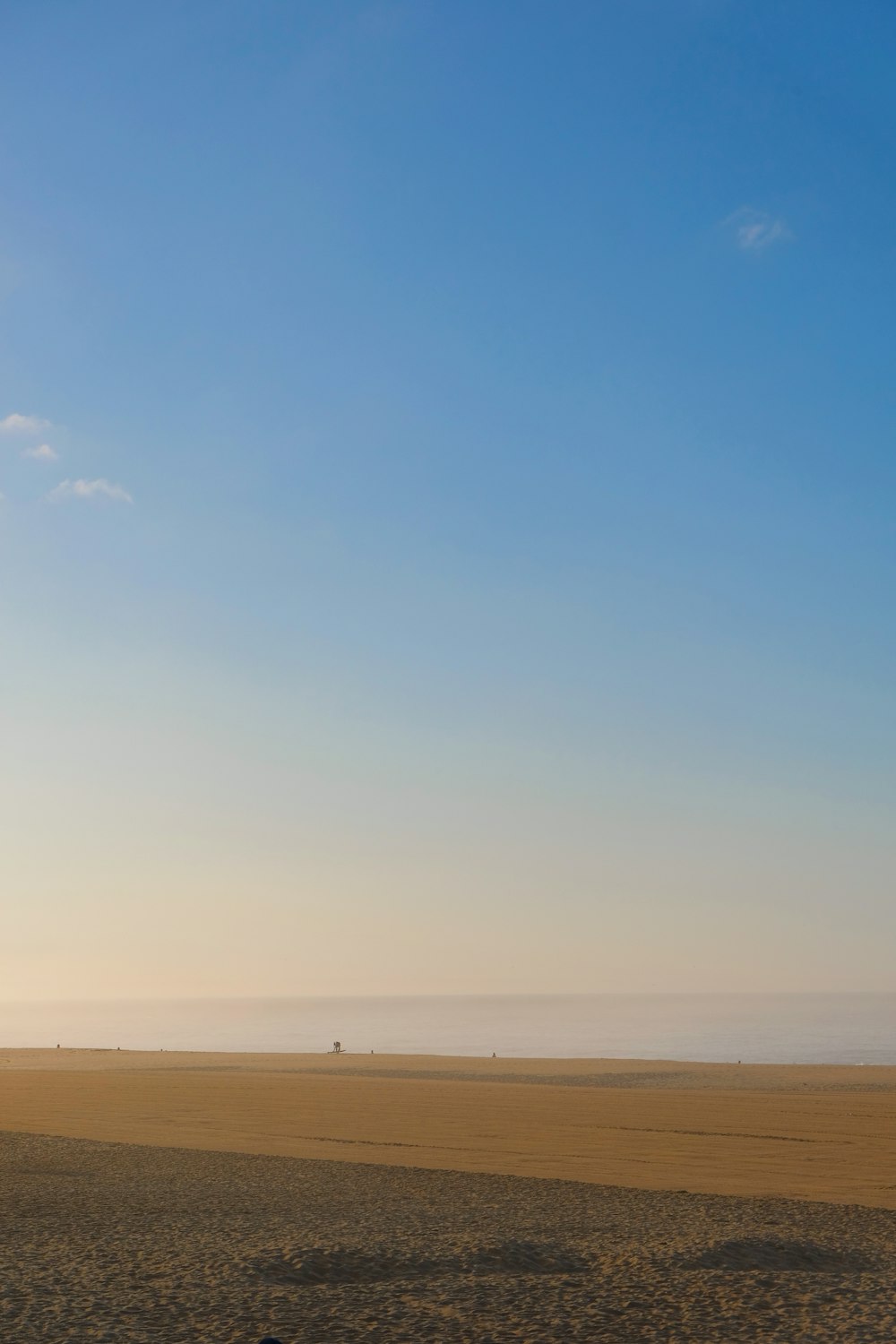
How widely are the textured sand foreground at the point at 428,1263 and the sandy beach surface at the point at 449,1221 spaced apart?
0.13ft

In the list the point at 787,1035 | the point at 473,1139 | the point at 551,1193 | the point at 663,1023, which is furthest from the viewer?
the point at 663,1023

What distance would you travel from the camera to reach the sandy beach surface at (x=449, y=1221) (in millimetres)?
A: 10555

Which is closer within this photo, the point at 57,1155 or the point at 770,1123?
the point at 57,1155

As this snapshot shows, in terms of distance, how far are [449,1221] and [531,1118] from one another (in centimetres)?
1601

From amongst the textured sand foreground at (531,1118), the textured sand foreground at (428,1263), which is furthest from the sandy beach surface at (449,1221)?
the textured sand foreground at (531,1118)

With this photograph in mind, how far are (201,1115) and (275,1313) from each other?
2281 cm

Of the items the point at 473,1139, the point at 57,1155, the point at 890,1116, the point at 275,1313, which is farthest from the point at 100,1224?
the point at 890,1116

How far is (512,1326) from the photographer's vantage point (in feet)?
33.6

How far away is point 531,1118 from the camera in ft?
99.7

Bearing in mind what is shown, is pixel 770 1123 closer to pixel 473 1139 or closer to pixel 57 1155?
pixel 473 1139

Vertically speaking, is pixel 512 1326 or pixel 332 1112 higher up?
pixel 512 1326

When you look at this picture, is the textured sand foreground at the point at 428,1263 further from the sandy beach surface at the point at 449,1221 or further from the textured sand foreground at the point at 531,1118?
the textured sand foreground at the point at 531,1118

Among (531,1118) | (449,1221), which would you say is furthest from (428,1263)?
(531,1118)

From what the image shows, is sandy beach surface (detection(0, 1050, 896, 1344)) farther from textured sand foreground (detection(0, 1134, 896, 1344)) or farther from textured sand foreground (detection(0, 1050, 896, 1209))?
textured sand foreground (detection(0, 1050, 896, 1209))
